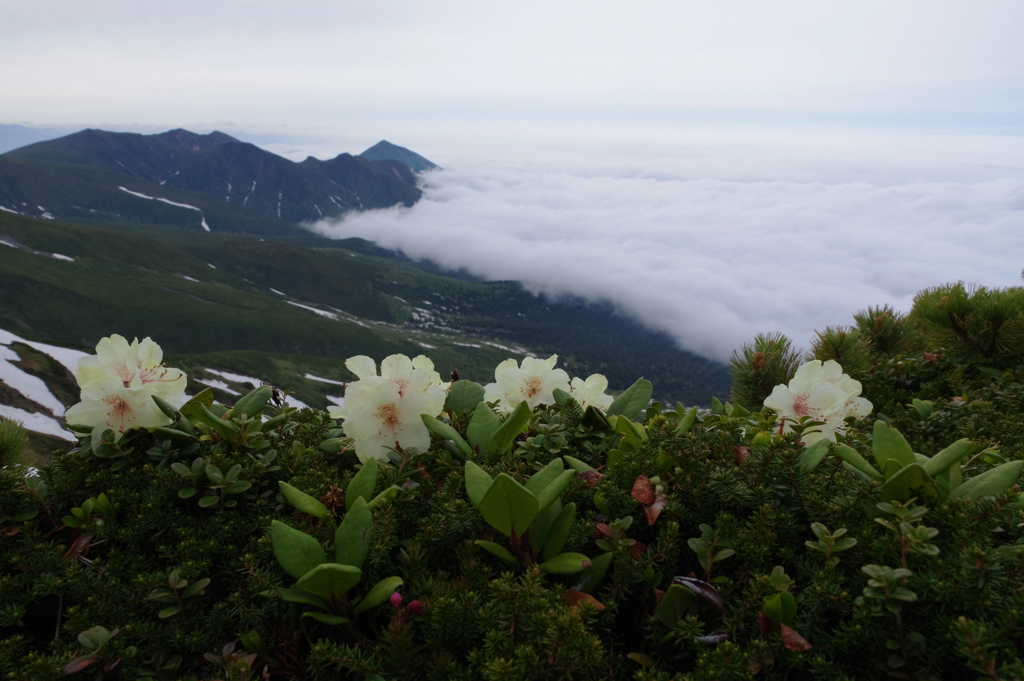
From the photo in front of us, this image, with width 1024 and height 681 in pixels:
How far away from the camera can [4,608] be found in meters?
2.42

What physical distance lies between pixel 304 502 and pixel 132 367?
1472mm

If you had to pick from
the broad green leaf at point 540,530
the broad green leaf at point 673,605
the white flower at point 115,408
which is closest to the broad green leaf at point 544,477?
the broad green leaf at point 540,530

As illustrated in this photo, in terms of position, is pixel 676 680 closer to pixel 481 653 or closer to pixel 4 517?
pixel 481 653

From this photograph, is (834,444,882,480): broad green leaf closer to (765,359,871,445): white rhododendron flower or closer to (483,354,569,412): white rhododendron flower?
(765,359,871,445): white rhododendron flower

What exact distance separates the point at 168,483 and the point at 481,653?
1.73 metres

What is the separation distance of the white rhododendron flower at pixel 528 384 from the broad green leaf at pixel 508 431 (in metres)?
0.62

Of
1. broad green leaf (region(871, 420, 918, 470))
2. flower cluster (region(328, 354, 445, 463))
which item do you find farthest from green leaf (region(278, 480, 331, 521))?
broad green leaf (region(871, 420, 918, 470))

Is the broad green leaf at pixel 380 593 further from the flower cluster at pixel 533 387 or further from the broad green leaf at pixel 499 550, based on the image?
the flower cluster at pixel 533 387

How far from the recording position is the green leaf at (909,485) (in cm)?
233

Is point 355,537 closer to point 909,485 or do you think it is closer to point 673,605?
point 673,605

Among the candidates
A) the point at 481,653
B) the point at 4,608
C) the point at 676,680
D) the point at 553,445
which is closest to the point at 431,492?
the point at 553,445

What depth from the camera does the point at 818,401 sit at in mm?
3307

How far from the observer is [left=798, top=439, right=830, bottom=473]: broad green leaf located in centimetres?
261

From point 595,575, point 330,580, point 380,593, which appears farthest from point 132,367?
point 595,575
